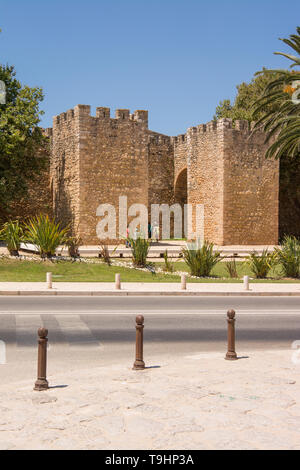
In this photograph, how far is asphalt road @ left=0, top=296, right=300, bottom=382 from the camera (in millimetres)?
8266

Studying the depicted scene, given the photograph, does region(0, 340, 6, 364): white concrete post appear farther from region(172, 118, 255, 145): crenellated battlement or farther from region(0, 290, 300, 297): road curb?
region(172, 118, 255, 145): crenellated battlement

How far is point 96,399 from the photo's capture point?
231 inches

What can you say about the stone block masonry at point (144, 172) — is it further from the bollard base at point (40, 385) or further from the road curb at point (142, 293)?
the bollard base at point (40, 385)

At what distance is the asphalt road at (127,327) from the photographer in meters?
8.27

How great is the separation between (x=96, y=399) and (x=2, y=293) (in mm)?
10516

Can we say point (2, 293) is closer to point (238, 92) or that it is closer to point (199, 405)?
point (199, 405)

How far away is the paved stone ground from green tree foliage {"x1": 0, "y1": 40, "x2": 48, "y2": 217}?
24.6 m

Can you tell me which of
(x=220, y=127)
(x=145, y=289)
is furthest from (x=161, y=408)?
(x=220, y=127)

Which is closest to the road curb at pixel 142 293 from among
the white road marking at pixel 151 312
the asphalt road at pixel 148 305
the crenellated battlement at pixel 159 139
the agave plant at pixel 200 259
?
the asphalt road at pixel 148 305

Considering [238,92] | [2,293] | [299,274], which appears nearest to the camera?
[2,293]

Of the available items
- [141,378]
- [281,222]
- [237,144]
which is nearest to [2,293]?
[141,378]

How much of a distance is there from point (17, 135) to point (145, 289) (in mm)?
16082

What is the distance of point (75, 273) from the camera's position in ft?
67.6

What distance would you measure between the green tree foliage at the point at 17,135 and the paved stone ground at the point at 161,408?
2462 centimetres
